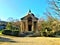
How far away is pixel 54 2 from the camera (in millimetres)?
21422

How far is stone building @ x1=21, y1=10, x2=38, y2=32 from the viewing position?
149 feet

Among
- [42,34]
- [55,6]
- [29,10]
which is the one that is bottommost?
[42,34]

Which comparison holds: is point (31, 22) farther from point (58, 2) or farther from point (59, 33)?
point (58, 2)

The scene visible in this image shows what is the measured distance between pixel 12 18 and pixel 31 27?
3741 cm

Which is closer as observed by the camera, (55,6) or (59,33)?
(55,6)

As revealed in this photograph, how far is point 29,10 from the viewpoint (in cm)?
4766

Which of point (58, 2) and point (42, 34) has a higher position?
point (58, 2)

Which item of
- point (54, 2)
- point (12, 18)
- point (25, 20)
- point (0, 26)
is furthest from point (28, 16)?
point (12, 18)

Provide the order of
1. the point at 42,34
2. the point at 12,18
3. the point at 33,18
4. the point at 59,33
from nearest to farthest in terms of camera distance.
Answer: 1. the point at 42,34
2. the point at 59,33
3. the point at 33,18
4. the point at 12,18

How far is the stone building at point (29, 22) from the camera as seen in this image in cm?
4541

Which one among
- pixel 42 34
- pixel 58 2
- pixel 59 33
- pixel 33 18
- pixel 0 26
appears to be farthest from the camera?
pixel 0 26

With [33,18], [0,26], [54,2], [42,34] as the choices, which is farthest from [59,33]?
[0,26]

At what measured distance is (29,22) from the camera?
47188 millimetres

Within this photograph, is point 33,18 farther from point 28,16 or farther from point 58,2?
point 58,2
